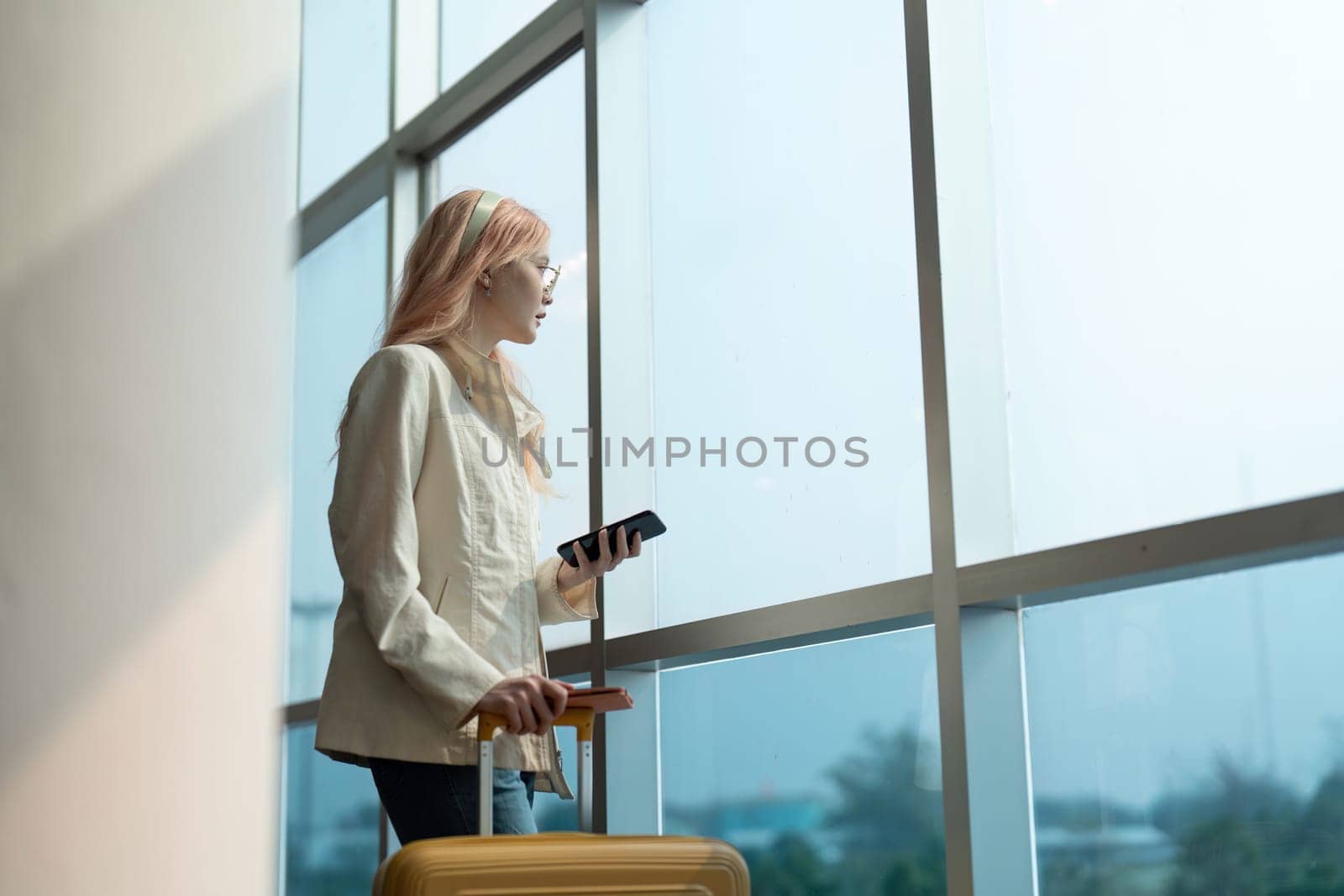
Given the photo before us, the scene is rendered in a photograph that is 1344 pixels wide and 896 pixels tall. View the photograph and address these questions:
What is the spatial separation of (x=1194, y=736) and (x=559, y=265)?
1603 millimetres

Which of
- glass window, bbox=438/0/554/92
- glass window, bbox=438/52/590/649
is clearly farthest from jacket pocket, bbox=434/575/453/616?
glass window, bbox=438/0/554/92

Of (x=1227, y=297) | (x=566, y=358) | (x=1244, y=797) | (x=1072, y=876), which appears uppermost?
(x=566, y=358)

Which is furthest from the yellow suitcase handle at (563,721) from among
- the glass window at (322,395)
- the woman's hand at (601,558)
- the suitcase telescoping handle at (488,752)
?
the glass window at (322,395)

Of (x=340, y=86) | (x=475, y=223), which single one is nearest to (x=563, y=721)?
(x=475, y=223)

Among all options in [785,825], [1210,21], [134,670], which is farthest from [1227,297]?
[134,670]

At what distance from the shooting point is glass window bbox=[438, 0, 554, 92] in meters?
3.00

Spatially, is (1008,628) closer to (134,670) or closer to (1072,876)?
(1072,876)

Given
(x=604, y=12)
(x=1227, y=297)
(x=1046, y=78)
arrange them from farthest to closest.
Answer: 1. (x=604, y=12)
2. (x=1046, y=78)
3. (x=1227, y=297)

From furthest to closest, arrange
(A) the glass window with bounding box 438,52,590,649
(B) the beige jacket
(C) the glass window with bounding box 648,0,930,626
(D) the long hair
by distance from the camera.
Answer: (A) the glass window with bounding box 438,52,590,649
(C) the glass window with bounding box 648,0,930,626
(D) the long hair
(B) the beige jacket

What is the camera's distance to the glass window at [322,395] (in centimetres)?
362

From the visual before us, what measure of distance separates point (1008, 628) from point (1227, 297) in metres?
0.49

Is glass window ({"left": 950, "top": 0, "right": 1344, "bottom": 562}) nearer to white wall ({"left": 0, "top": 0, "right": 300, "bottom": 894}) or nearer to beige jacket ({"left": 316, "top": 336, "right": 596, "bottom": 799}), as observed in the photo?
beige jacket ({"left": 316, "top": 336, "right": 596, "bottom": 799})

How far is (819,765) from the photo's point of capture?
204cm

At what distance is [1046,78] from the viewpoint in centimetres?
179
